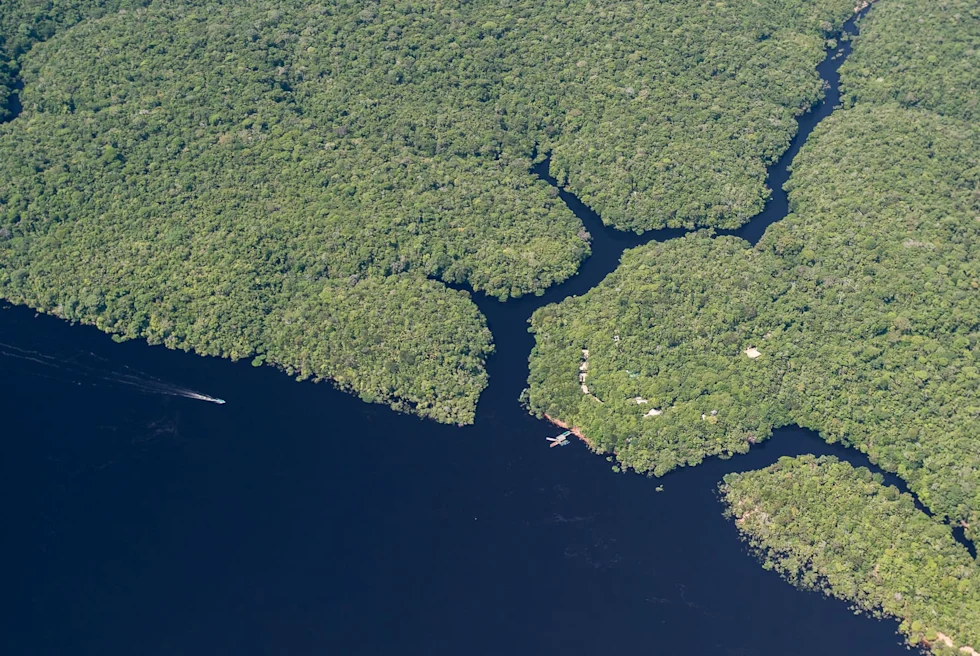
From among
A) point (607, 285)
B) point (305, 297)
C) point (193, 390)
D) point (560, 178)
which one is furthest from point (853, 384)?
point (193, 390)

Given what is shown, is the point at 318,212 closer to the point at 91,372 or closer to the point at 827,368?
the point at 91,372

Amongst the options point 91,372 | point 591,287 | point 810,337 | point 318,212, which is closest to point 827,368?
point 810,337

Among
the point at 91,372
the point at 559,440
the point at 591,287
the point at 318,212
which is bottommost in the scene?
the point at 91,372

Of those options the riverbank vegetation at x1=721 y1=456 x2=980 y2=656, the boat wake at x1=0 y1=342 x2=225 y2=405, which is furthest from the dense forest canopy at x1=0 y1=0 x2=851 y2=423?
the riverbank vegetation at x1=721 y1=456 x2=980 y2=656

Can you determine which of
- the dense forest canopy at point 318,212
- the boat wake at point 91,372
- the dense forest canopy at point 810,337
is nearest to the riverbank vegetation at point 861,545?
the dense forest canopy at point 810,337

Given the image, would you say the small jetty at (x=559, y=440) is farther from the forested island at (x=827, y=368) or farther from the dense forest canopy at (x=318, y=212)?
the dense forest canopy at (x=318, y=212)

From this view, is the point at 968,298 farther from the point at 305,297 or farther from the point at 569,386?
the point at 305,297
